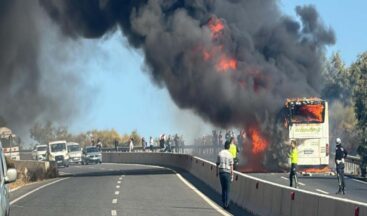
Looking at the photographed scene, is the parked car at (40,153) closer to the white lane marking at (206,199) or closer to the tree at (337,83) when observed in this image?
the white lane marking at (206,199)

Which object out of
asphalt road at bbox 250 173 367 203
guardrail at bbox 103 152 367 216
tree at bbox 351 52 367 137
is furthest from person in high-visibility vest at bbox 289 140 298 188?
tree at bbox 351 52 367 137

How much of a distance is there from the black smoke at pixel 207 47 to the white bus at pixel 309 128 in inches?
160

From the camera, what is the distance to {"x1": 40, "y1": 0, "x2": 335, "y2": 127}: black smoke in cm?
4844

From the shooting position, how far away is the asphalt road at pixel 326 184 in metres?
30.9

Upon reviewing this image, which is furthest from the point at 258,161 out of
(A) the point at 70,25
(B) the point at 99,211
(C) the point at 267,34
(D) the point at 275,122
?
(B) the point at 99,211

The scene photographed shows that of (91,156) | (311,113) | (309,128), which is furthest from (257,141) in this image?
(91,156)

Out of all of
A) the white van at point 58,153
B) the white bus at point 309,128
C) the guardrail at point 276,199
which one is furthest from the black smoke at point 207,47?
the white van at point 58,153

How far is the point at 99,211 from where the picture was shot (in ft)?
75.8

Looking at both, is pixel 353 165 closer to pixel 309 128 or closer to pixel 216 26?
pixel 309 128

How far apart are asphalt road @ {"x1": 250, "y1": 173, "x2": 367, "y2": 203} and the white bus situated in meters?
1.01

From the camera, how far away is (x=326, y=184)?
118 feet

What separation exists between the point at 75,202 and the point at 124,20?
24.9m

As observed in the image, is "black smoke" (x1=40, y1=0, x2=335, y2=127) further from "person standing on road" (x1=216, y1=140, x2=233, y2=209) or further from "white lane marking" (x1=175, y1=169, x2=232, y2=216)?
"person standing on road" (x1=216, y1=140, x2=233, y2=209)

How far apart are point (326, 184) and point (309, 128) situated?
6.41 m
